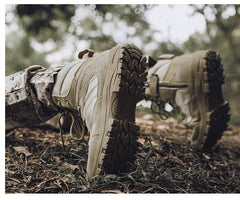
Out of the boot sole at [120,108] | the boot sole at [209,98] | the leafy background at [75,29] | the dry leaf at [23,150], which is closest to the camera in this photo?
the boot sole at [120,108]

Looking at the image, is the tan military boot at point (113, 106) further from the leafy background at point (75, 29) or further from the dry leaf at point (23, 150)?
the leafy background at point (75, 29)

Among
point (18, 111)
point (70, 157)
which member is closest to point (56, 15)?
point (18, 111)

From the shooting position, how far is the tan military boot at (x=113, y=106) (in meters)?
0.72

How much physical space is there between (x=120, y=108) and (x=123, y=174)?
8.1 inches

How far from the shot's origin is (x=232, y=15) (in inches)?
76.5

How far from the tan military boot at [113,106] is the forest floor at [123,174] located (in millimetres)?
53

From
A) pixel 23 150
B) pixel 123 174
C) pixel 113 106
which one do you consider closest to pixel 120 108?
pixel 113 106

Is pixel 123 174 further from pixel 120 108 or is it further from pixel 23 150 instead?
pixel 23 150

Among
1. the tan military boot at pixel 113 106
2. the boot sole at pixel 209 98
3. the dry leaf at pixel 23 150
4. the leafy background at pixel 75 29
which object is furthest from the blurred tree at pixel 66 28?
the tan military boot at pixel 113 106

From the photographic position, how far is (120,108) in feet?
2.44

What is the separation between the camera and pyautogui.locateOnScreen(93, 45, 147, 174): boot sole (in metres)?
0.72

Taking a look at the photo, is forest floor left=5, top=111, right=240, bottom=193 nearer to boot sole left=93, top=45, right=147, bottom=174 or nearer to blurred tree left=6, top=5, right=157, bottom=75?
boot sole left=93, top=45, right=147, bottom=174

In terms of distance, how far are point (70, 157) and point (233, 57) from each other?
2.13 meters
